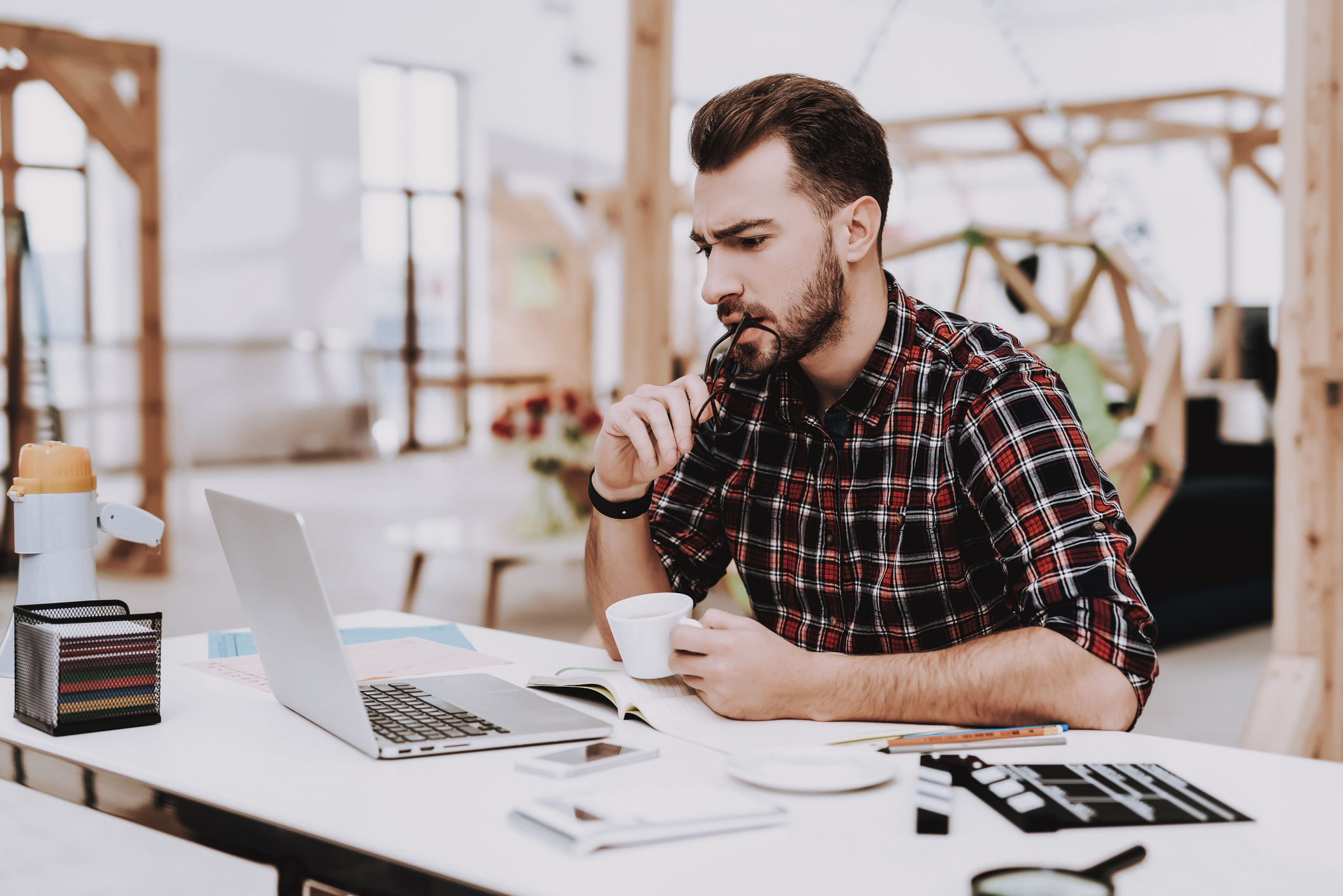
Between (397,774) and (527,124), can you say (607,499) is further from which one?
(527,124)

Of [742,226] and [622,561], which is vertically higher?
[742,226]

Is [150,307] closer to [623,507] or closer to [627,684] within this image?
[623,507]

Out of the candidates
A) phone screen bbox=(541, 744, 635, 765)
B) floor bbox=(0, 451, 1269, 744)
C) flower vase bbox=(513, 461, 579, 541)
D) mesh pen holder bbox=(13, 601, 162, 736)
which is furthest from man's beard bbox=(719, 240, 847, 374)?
flower vase bbox=(513, 461, 579, 541)

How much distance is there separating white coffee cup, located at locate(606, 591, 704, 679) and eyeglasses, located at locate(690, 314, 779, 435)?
1.07 feet

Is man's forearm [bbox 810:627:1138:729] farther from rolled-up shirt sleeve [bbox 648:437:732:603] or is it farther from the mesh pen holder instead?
the mesh pen holder

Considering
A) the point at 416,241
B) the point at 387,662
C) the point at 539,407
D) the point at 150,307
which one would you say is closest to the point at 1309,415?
the point at 387,662

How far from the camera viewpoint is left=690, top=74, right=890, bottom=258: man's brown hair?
141 centimetres

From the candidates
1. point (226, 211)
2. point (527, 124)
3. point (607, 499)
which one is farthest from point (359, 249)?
point (607, 499)

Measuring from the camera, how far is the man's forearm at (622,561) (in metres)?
1.52

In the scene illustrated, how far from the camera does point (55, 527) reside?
3.97 ft

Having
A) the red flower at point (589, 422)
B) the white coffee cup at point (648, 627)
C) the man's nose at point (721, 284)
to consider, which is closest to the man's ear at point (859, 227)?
the man's nose at point (721, 284)

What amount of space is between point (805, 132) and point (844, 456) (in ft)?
1.21

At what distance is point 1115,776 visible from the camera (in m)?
0.90

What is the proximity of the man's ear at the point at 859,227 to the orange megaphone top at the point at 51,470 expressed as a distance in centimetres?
85
